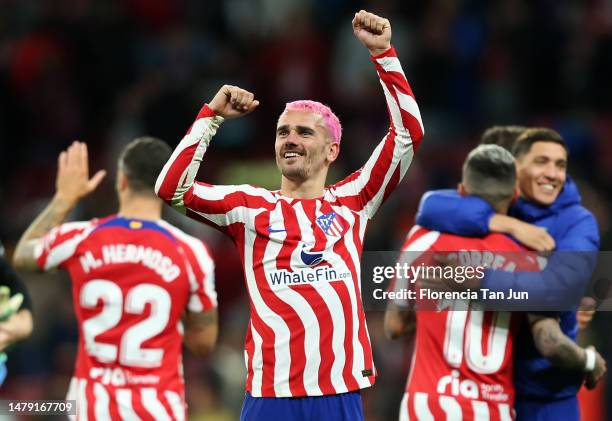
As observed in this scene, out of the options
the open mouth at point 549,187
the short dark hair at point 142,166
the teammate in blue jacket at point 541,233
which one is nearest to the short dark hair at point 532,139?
the teammate in blue jacket at point 541,233

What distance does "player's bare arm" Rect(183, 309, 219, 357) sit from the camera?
6.18 m

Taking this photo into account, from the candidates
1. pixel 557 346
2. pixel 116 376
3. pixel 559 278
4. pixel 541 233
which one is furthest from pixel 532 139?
pixel 116 376

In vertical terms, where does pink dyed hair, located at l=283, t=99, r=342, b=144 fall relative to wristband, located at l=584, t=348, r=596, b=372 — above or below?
above

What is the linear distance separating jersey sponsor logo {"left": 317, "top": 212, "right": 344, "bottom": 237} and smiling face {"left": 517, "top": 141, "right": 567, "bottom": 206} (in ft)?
4.56

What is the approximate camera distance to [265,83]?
11883 millimetres

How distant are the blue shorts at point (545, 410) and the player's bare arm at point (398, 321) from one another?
0.73m

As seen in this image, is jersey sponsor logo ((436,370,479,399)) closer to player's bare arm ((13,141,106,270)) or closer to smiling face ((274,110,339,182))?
smiling face ((274,110,339,182))

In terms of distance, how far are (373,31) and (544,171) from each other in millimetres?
1455

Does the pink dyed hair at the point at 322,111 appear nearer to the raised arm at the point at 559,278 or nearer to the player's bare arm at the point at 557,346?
the raised arm at the point at 559,278

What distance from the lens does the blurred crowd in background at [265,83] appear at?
1049cm

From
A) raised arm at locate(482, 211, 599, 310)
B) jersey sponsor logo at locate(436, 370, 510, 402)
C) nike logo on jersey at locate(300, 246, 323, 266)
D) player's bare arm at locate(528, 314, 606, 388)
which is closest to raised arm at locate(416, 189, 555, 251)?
raised arm at locate(482, 211, 599, 310)

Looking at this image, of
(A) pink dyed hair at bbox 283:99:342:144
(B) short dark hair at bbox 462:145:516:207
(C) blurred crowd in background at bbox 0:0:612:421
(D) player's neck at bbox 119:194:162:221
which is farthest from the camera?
(C) blurred crowd in background at bbox 0:0:612:421

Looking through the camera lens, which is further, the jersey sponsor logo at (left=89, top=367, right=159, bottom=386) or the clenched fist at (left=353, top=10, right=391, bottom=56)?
the jersey sponsor logo at (left=89, top=367, right=159, bottom=386)

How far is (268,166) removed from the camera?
36.4 ft
